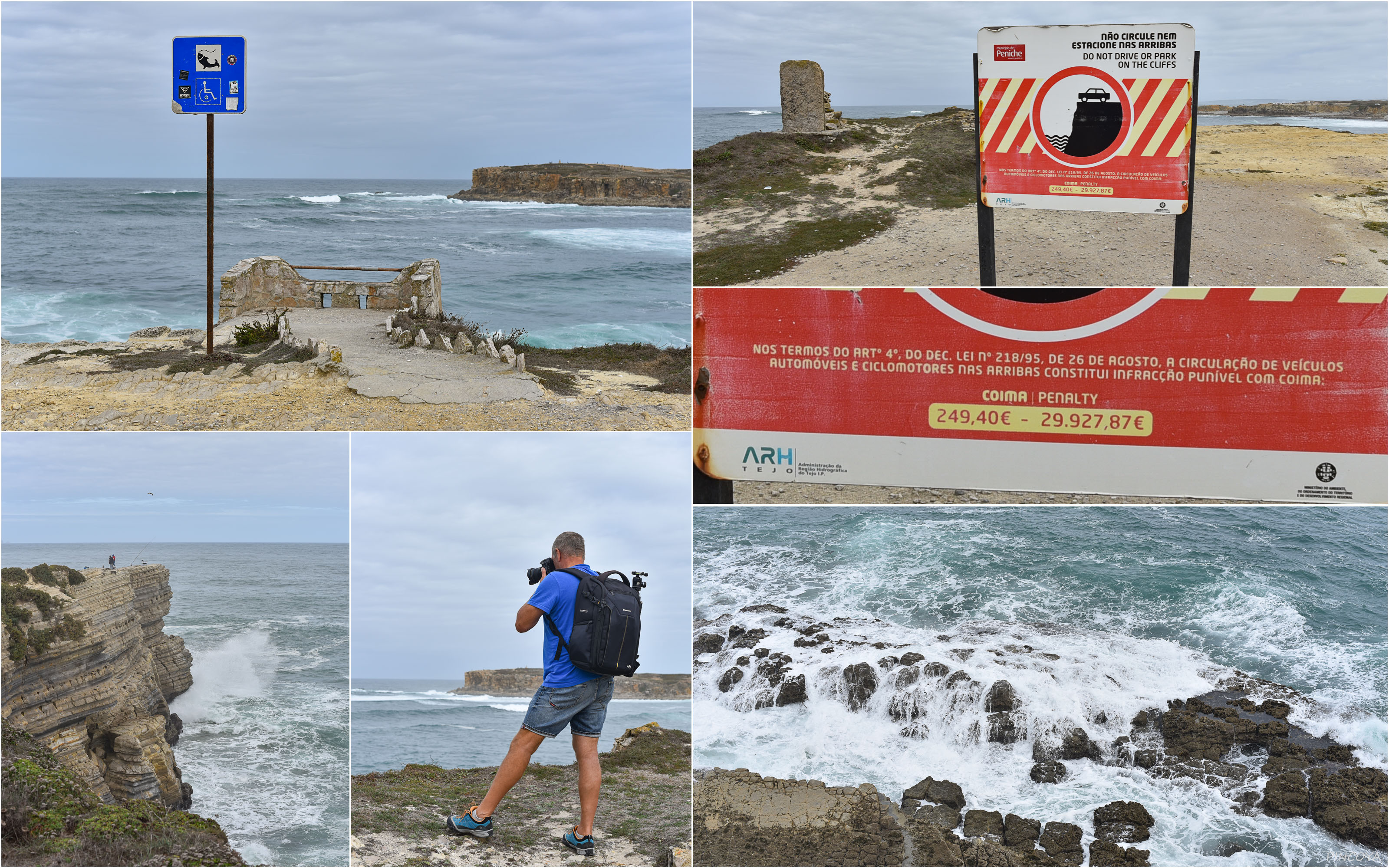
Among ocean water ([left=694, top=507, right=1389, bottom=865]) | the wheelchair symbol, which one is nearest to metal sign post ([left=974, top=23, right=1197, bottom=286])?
ocean water ([left=694, top=507, right=1389, bottom=865])

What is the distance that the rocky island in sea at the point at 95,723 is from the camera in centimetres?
429

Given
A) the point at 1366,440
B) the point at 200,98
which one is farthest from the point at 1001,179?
the point at 200,98

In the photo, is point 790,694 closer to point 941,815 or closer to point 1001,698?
point 941,815

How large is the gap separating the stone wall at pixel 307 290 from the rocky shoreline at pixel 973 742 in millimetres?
8329

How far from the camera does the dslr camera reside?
12.1ft

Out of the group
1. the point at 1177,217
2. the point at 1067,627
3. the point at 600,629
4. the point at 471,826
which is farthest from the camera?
the point at 1067,627

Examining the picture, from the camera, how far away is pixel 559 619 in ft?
12.3

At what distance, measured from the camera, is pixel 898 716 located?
18.9 feet

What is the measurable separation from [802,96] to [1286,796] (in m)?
16.6

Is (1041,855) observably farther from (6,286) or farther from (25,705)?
(6,286)

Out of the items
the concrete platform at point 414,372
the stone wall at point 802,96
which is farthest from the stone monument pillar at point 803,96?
the concrete platform at point 414,372

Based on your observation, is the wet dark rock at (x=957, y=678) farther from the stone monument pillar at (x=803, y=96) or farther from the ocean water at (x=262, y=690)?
the stone monument pillar at (x=803, y=96)

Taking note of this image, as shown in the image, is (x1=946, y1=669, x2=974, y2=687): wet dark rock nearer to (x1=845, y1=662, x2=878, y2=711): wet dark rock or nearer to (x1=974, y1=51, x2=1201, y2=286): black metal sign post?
(x1=845, y1=662, x2=878, y2=711): wet dark rock

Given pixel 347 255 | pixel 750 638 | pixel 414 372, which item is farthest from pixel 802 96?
pixel 347 255
